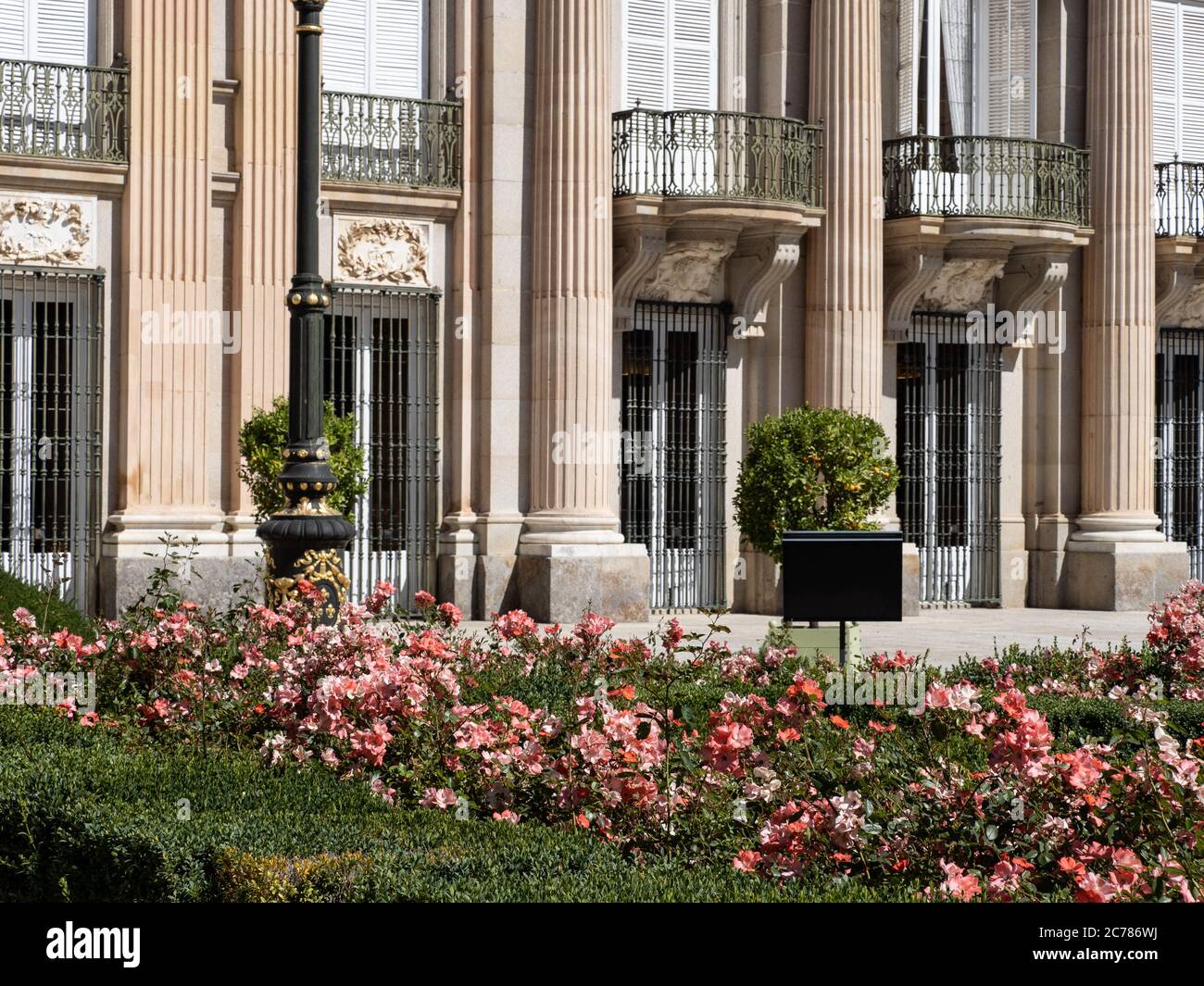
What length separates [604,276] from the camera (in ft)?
72.8

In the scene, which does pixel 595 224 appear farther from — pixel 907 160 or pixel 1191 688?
pixel 1191 688

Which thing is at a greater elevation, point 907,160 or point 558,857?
point 907,160

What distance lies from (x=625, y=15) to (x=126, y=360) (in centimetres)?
788

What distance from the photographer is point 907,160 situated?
2470 cm

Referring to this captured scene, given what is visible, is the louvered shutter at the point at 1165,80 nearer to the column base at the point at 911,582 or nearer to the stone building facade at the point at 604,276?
the stone building facade at the point at 604,276

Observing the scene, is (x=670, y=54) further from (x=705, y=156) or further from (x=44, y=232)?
(x=44, y=232)

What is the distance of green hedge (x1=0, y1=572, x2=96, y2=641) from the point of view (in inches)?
437

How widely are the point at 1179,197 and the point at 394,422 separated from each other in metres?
12.2

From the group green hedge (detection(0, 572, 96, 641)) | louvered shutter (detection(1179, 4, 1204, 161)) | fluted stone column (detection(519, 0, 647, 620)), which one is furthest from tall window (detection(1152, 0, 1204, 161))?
green hedge (detection(0, 572, 96, 641))

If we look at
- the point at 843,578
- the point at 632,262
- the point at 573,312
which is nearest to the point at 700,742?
the point at 843,578

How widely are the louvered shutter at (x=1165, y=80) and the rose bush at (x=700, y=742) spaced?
17327 mm
